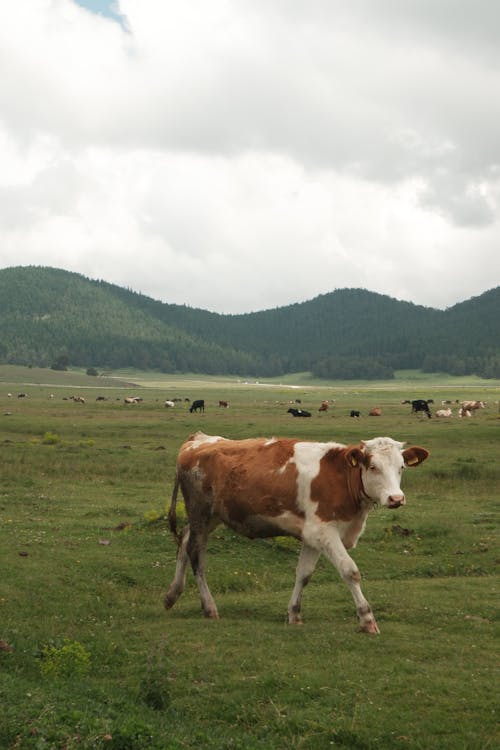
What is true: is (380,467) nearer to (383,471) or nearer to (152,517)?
(383,471)

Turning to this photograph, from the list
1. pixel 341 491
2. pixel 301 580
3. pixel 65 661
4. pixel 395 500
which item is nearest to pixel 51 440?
pixel 301 580

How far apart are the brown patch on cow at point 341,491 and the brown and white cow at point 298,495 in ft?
0.06

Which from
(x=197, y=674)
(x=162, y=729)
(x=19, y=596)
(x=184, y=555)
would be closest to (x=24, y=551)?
(x=19, y=596)

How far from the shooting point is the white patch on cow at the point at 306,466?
43.2 ft

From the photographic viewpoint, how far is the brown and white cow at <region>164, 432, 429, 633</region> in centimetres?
1268

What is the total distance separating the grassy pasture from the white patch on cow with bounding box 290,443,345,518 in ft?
7.21

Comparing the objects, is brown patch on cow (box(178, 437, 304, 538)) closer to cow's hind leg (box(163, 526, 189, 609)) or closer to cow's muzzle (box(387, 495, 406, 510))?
cow's hind leg (box(163, 526, 189, 609))

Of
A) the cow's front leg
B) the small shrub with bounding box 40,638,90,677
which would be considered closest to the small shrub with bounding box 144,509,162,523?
the cow's front leg

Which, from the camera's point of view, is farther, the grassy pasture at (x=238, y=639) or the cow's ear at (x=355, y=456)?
the cow's ear at (x=355, y=456)

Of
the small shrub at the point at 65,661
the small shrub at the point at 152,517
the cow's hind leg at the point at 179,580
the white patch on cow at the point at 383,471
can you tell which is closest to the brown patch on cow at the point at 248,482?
the cow's hind leg at the point at 179,580

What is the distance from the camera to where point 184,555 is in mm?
14664

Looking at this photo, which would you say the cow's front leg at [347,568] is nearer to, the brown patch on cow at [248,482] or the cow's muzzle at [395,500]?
the brown patch on cow at [248,482]

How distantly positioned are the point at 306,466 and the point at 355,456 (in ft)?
3.22

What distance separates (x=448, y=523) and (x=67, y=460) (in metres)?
22.7
